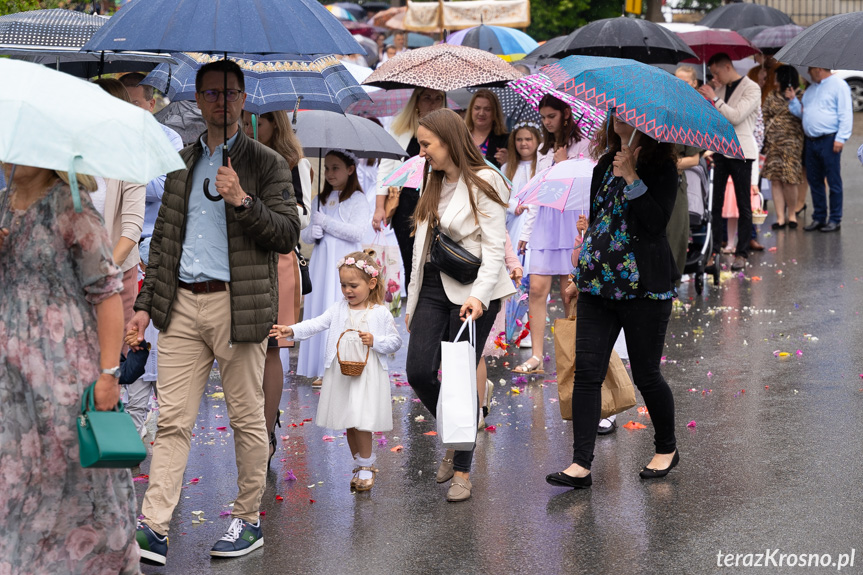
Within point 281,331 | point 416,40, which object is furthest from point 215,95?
point 416,40

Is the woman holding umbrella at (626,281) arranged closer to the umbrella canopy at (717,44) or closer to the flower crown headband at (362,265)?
the flower crown headband at (362,265)

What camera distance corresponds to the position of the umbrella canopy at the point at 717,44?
13.5 metres

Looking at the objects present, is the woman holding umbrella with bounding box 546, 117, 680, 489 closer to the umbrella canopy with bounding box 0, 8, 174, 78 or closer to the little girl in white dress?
the little girl in white dress

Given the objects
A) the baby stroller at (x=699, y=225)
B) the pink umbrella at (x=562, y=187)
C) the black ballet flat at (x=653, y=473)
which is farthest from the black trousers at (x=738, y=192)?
the black ballet flat at (x=653, y=473)

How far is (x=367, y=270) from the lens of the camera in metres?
6.46

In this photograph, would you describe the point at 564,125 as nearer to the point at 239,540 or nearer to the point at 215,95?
the point at 215,95

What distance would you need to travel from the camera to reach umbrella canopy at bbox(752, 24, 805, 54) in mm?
17688

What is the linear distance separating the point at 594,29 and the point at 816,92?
6.25 meters

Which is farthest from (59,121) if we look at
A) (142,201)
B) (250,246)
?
(142,201)

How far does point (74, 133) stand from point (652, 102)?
115 inches

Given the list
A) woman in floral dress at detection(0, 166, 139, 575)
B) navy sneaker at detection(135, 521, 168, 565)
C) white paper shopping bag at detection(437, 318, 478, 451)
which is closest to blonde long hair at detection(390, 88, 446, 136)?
white paper shopping bag at detection(437, 318, 478, 451)

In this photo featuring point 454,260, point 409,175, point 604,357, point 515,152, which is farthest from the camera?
point 515,152

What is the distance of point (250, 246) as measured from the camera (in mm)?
Result: 5121

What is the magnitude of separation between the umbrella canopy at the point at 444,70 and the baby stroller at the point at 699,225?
10.7ft
